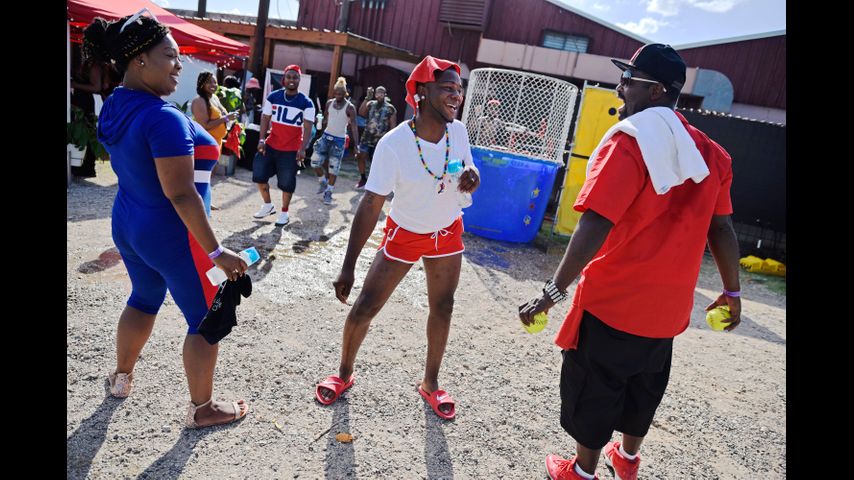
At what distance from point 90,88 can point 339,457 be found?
727 cm

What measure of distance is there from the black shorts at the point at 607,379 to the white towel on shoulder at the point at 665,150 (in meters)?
0.67

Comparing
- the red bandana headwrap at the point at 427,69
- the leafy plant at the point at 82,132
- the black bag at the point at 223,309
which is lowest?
the leafy plant at the point at 82,132

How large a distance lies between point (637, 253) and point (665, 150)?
0.43m

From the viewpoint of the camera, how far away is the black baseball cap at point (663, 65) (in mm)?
2051

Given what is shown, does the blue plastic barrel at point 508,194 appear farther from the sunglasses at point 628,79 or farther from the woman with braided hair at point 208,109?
the sunglasses at point 628,79

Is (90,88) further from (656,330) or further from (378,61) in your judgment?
(378,61)

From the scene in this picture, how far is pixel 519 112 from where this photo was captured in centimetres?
731

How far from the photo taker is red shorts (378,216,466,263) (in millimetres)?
2783

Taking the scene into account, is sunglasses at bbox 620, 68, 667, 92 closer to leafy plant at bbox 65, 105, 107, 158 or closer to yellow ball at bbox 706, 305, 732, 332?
yellow ball at bbox 706, 305, 732, 332

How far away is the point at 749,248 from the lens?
918cm

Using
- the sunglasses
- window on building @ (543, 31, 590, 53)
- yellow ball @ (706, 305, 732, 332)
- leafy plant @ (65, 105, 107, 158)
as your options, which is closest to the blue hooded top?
the sunglasses

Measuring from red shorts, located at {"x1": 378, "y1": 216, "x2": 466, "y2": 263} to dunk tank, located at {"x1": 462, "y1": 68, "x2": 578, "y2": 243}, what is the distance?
4436 mm

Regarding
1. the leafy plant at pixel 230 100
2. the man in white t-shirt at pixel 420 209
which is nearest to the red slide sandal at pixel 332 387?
the man in white t-shirt at pixel 420 209
